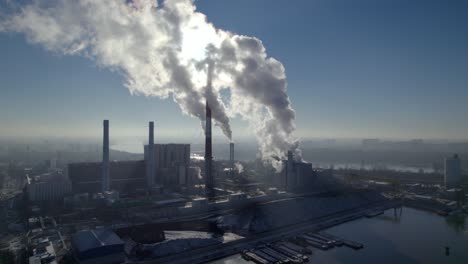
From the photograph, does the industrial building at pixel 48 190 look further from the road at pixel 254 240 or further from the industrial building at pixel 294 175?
the industrial building at pixel 294 175

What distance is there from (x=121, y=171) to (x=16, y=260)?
44.9 ft

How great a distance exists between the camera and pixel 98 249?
1187cm

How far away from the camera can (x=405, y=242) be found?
15.7 metres

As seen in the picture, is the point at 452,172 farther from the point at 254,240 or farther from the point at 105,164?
the point at 105,164

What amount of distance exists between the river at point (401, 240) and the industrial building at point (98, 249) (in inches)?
146

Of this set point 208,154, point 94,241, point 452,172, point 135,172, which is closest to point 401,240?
point 208,154

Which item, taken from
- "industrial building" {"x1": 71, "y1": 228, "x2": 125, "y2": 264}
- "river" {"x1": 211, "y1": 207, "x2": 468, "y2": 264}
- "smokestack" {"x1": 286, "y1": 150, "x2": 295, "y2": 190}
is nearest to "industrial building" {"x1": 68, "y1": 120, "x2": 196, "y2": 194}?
"smokestack" {"x1": 286, "y1": 150, "x2": 295, "y2": 190}

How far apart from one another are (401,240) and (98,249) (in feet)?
44.8

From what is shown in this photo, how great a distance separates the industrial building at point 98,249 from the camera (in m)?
11.7

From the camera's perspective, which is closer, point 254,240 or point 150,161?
point 254,240

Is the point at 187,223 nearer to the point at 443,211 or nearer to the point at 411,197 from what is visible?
the point at 443,211

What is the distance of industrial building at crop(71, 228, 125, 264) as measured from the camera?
1168cm

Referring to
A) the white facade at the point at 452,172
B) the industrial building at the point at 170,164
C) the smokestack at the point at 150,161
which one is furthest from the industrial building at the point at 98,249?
the white facade at the point at 452,172

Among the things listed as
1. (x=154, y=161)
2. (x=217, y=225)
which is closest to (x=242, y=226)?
(x=217, y=225)
